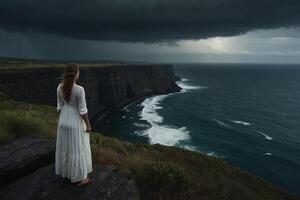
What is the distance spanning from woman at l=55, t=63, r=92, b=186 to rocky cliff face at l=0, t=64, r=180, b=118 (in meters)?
50.6

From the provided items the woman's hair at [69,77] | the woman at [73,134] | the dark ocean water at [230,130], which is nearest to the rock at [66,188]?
the woman at [73,134]

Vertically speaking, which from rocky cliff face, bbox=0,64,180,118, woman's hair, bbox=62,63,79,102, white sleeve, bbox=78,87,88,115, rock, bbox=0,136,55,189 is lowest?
rocky cliff face, bbox=0,64,180,118

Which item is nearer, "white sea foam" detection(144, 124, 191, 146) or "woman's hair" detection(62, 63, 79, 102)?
"woman's hair" detection(62, 63, 79, 102)

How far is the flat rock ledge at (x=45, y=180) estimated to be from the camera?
7262 millimetres

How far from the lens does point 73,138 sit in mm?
7438

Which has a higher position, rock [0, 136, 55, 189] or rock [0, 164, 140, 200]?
rock [0, 136, 55, 189]

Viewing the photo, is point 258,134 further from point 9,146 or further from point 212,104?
point 9,146

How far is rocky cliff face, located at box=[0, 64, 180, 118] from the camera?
61.8 metres

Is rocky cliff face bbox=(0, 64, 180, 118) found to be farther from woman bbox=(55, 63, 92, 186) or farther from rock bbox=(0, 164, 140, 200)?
woman bbox=(55, 63, 92, 186)

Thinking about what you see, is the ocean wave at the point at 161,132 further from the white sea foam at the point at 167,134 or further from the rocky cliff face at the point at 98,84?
the rocky cliff face at the point at 98,84

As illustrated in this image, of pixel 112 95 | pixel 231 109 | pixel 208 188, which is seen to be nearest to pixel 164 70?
pixel 112 95

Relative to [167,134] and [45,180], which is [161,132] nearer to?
[167,134]

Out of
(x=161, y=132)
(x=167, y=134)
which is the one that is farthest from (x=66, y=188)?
(x=161, y=132)

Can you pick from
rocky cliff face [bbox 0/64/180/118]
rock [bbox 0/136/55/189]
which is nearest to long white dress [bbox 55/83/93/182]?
rock [bbox 0/136/55/189]
